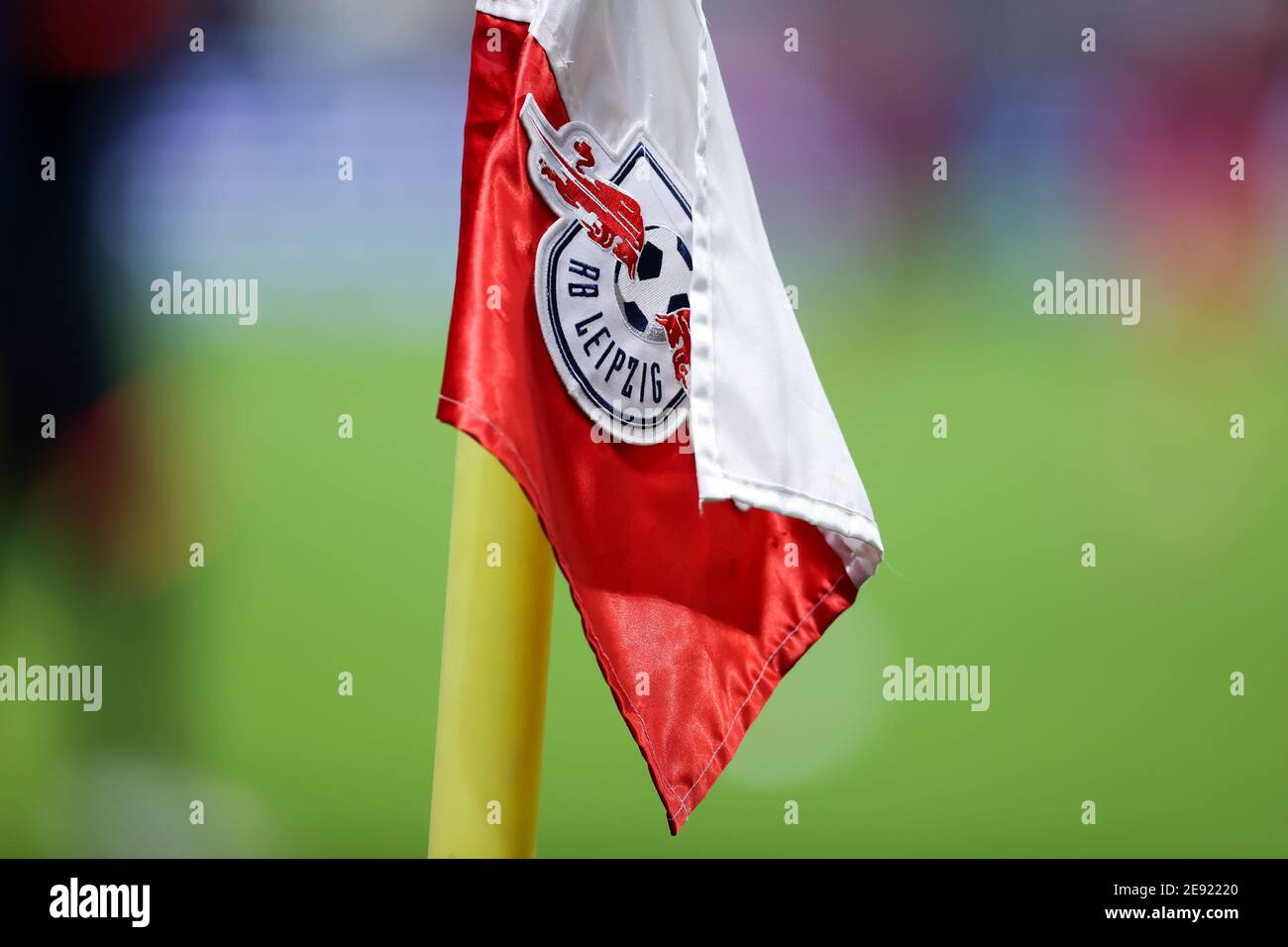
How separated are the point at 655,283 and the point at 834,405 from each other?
1202 mm

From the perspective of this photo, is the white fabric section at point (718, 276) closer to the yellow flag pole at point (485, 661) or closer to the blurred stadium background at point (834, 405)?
the yellow flag pole at point (485, 661)

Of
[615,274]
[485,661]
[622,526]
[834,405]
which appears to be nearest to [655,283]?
[615,274]

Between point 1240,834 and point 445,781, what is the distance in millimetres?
1927

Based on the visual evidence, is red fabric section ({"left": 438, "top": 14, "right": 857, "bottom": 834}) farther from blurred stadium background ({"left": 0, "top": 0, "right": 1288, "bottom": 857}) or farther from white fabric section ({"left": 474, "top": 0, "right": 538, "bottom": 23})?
blurred stadium background ({"left": 0, "top": 0, "right": 1288, "bottom": 857})

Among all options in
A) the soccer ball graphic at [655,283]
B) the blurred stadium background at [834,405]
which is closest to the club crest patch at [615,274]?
the soccer ball graphic at [655,283]

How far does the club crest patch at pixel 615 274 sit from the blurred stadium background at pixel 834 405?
1130 mm

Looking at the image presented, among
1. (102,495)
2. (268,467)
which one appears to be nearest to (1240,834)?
(268,467)

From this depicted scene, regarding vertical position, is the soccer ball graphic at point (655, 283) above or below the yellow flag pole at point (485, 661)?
above

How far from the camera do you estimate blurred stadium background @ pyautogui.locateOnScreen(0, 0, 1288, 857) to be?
2.43m

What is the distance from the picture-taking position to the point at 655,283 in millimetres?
1416

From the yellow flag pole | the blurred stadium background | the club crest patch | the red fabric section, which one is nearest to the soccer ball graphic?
the club crest patch

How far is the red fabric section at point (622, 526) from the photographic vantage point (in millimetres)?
1213

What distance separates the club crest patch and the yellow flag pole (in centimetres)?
15

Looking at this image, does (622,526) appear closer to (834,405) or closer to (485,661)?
(485,661)
